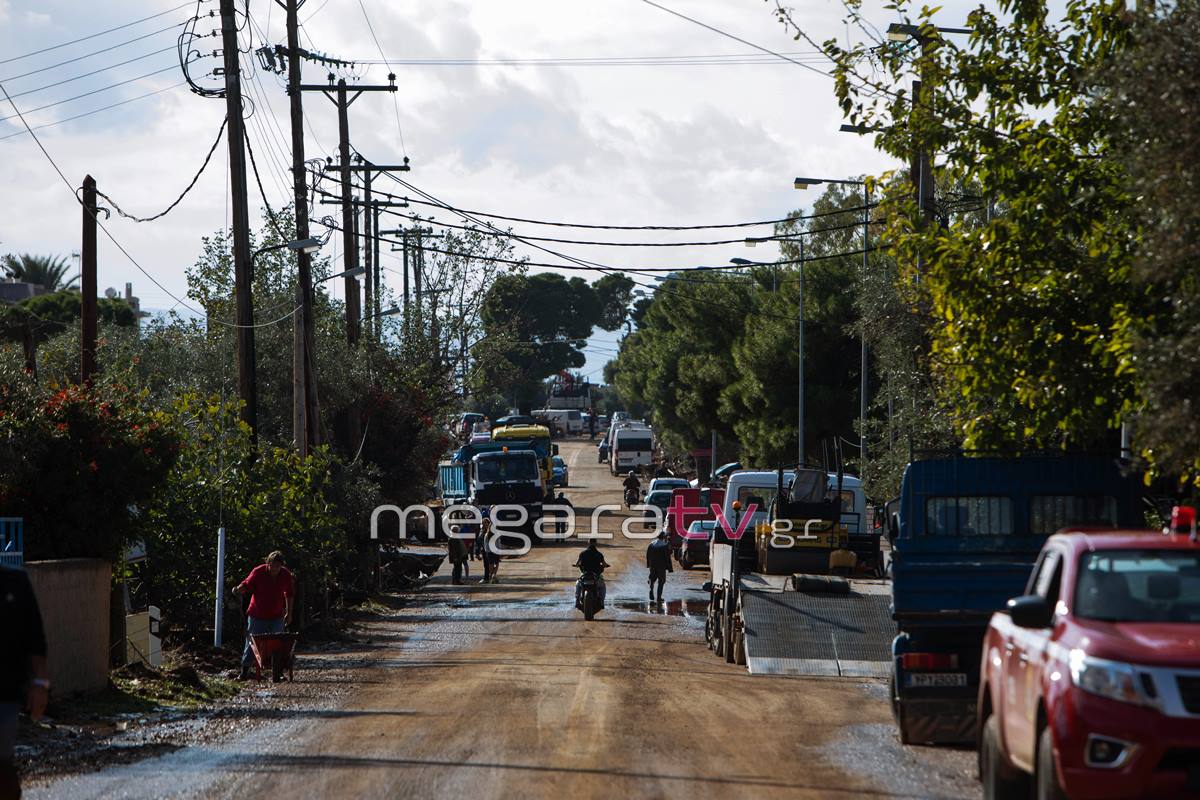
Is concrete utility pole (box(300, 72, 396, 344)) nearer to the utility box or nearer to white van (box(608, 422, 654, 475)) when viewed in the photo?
the utility box

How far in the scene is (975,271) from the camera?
506 inches

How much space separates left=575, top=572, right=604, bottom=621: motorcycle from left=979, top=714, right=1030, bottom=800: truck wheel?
18.8 metres

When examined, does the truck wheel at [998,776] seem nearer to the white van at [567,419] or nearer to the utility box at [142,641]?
the utility box at [142,641]

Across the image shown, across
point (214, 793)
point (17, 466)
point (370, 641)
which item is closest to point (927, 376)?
point (370, 641)

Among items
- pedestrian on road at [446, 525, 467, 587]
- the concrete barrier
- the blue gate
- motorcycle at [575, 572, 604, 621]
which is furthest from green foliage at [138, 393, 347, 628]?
pedestrian on road at [446, 525, 467, 587]

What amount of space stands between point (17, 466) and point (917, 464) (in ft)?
30.6

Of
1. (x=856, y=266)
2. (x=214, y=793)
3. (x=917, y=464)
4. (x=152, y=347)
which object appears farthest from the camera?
(x=856, y=266)

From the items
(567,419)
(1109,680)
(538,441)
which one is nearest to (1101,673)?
(1109,680)

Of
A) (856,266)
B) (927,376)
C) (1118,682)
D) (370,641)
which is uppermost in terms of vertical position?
(856,266)

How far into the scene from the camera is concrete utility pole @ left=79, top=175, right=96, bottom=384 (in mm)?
20859

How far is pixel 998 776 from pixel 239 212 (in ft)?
60.7

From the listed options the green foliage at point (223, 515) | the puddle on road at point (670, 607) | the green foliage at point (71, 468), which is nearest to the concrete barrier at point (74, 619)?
the green foliage at point (71, 468)

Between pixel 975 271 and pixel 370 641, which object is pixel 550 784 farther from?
pixel 370 641

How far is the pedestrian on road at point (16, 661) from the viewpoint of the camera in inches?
277
